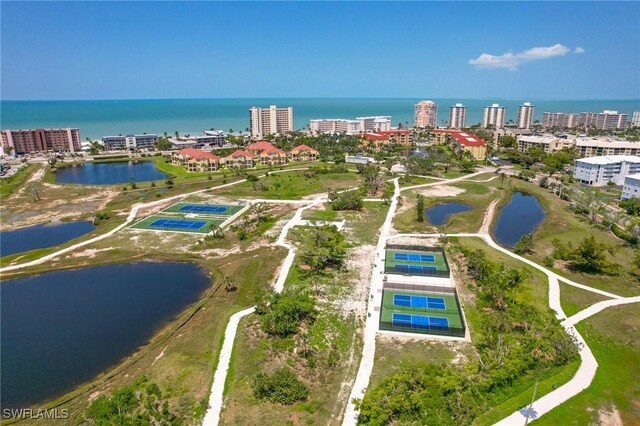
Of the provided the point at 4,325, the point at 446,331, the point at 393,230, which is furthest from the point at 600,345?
the point at 4,325

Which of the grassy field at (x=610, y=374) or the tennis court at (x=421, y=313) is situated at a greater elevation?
the tennis court at (x=421, y=313)

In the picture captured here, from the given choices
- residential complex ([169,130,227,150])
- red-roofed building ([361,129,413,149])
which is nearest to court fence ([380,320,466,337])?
red-roofed building ([361,129,413,149])

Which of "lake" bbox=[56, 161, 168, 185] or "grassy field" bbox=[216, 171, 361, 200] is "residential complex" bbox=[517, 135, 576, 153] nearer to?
"grassy field" bbox=[216, 171, 361, 200]

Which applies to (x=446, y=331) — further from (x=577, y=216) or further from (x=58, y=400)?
(x=577, y=216)

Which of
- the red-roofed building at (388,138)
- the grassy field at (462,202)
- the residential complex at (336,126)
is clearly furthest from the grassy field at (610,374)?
the residential complex at (336,126)

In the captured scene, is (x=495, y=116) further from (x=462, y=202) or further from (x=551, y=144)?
(x=462, y=202)

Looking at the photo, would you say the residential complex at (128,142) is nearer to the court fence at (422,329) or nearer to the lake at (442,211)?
the lake at (442,211)

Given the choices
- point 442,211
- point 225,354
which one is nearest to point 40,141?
point 442,211
